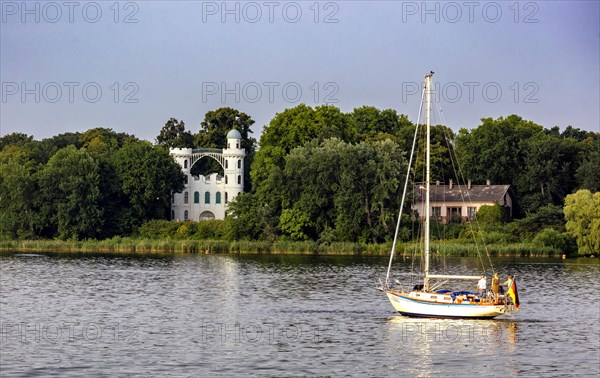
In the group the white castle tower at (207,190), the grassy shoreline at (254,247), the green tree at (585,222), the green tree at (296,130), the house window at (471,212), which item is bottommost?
the grassy shoreline at (254,247)

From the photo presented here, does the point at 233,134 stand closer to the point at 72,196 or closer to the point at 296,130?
the point at 296,130

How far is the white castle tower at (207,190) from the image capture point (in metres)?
137

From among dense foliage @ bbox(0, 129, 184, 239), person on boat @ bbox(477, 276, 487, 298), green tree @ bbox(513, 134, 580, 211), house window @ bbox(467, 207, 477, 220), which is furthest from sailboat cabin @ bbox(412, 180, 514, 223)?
person on boat @ bbox(477, 276, 487, 298)

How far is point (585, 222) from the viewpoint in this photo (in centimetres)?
9719

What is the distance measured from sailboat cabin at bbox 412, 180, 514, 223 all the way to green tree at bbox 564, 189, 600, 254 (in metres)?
17.9

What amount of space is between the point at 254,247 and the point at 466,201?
27.4 m

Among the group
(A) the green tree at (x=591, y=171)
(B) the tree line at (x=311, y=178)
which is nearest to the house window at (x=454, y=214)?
(B) the tree line at (x=311, y=178)

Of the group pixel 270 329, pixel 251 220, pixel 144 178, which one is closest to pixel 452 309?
pixel 270 329

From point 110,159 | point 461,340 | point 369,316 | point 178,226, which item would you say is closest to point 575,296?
point 369,316

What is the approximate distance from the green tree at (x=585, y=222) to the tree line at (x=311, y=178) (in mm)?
4557

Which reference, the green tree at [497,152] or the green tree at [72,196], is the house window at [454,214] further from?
the green tree at [72,196]

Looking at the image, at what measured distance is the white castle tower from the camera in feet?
450

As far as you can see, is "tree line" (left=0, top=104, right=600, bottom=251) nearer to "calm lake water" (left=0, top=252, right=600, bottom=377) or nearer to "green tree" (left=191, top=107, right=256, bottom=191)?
"green tree" (left=191, top=107, right=256, bottom=191)

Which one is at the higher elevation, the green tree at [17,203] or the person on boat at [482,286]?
the green tree at [17,203]
